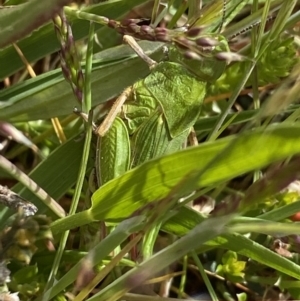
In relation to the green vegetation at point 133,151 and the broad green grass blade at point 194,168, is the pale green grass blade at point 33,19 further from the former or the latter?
the broad green grass blade at point 194,168

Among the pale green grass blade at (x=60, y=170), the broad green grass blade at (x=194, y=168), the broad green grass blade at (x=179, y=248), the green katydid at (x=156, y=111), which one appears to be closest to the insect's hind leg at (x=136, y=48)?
the green katydid at (x=156, y=111)

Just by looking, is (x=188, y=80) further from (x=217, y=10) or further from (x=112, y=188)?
(x=112, y=188)

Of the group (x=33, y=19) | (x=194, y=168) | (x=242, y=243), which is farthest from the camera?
(x=242, y=243)

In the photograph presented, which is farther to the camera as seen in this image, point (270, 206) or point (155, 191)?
point (270, 206)

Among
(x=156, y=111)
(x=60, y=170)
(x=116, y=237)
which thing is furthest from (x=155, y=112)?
(x=116, y=237)

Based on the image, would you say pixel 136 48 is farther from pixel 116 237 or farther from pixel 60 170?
pixel 116 237

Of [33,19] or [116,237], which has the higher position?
[33,19]

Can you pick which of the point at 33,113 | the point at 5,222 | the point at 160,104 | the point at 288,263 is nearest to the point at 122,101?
the point at 160,104
